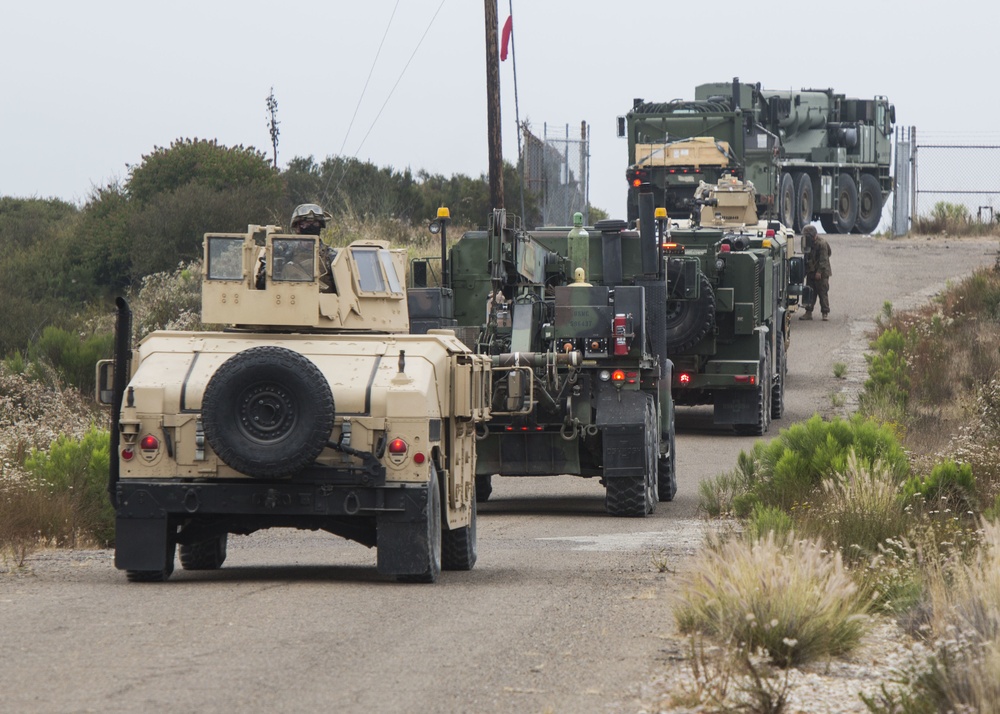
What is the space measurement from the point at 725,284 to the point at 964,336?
7774 mm

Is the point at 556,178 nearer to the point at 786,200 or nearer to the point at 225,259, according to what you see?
the point at 786,200

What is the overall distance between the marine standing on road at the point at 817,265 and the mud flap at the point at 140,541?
81.2 ft

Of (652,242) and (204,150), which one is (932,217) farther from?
(652,242)

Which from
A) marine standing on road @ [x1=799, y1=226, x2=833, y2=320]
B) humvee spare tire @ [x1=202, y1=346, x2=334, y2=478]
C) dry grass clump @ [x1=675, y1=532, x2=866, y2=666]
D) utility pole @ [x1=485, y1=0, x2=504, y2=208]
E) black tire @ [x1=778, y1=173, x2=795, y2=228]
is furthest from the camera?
black tire @ [x1=778, y1=173, x2=795, y2=228]

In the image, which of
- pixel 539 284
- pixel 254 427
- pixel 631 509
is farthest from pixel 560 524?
pixel 254 427

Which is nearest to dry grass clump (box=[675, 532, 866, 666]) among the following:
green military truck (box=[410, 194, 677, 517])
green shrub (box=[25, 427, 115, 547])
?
green military truck (box=[410, 194, 677, 517])

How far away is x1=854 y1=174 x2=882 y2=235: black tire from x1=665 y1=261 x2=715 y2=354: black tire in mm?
27349

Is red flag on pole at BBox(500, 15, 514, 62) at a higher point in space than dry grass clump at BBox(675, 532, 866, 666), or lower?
higher

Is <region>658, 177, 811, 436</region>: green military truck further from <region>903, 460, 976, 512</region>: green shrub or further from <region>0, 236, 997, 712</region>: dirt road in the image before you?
<region>903, 460, 976, 512</region>: green shrub

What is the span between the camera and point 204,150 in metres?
40.1

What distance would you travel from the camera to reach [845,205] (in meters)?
48.4

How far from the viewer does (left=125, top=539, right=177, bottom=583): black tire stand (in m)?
10.8

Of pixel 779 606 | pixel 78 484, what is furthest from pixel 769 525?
pixel 78 484

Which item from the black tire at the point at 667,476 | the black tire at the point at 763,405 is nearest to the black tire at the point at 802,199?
the black tire at the point at 763,405
